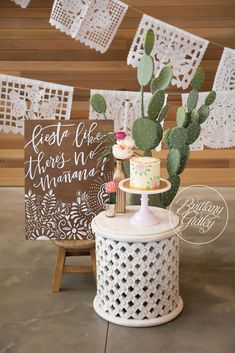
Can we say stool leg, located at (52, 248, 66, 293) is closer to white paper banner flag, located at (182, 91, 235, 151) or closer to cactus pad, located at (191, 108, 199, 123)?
Result: cactus pad, located at (191, 108, 199, 123)

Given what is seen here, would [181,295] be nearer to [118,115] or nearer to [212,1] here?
[118,115]

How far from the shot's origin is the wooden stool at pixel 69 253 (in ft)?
8.39

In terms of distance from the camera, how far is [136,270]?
2205mm

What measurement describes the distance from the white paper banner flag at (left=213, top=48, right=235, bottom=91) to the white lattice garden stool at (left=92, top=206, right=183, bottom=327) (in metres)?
1.33

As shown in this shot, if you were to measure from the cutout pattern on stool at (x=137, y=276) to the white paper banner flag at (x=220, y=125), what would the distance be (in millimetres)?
1304

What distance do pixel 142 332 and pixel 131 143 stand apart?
719 millimetres

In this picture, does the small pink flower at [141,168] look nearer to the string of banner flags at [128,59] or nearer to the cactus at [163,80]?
the cactus at [163,80]

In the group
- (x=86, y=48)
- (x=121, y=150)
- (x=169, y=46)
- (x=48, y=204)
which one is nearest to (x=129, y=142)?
(x=121, y=150)

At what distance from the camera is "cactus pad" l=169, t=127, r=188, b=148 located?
2.31m

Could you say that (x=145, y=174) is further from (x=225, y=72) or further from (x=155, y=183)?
(x=225, y=72)

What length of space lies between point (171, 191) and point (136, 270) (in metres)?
0.41

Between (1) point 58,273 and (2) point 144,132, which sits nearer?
(2) point 144,132

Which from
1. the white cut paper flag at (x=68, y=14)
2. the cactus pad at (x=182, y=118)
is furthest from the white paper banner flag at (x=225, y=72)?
the cactus pad at (x=182, y=118)

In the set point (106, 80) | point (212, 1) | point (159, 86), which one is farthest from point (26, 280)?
point (212, 1)
